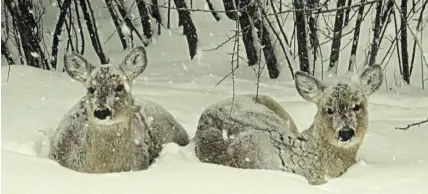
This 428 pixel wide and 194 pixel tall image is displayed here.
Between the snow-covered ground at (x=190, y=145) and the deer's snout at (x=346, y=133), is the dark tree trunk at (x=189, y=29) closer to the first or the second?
the snow-covered ground at (x=190, y=145)

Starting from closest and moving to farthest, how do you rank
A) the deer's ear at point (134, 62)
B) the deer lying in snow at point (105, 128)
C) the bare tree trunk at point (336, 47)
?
the deer lying in snow at point (105, 128), the deer's ear at point (134, 62), the bare tree trunk at point (336, 47)

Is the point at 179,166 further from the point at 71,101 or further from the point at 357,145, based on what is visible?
the point at 71,101

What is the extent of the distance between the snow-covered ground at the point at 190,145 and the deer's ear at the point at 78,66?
65 centimetres

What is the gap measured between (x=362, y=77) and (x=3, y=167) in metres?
2.84

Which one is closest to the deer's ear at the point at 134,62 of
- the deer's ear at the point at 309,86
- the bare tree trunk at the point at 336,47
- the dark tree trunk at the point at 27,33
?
the deer's ear at the point at 309,86

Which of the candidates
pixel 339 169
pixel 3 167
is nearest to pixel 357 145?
pixel 339 169

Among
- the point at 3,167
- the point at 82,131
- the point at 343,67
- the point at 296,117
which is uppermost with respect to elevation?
the point at 3,167

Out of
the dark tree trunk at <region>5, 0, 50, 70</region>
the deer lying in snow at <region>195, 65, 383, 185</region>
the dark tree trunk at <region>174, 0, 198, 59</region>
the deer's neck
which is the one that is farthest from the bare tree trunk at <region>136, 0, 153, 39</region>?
the deer's neck

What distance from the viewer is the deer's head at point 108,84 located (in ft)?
19.0

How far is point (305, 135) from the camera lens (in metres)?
6.14

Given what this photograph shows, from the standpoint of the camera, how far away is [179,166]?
5.38 metres

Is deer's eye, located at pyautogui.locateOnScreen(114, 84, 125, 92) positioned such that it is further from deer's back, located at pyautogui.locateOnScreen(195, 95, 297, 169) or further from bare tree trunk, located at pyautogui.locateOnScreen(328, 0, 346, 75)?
bare tree trunk, located at pyautogui.locateOnScreen(328, 0, 346, 75)

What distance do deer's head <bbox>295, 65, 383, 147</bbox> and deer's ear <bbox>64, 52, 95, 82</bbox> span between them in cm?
169

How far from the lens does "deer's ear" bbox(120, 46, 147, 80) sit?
643 centimetres
